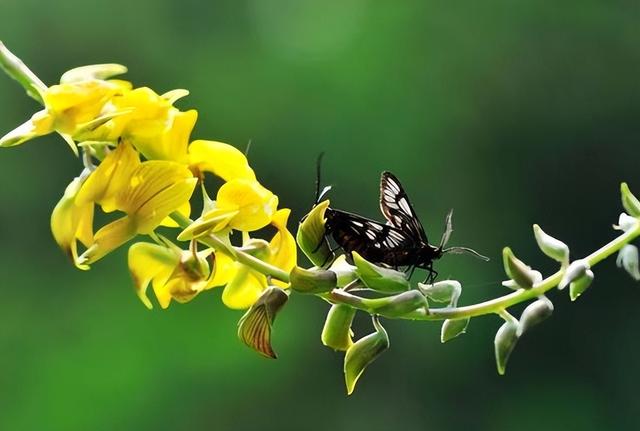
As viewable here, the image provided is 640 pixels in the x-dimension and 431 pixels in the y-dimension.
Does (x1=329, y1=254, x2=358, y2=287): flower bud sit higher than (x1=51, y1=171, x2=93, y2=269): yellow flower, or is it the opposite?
(x1=51, y1=171, x2=93, y2=269): yellow flower

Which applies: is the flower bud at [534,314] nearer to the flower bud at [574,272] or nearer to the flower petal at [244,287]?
the flower bud at [574,272]

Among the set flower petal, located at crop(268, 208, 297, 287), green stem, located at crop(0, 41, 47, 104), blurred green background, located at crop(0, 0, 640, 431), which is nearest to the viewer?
green stem, located at crop(0, 41, 47, 104)

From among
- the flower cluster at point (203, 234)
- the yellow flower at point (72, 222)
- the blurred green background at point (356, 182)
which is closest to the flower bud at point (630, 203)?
the flower cluster at point (203, 234)

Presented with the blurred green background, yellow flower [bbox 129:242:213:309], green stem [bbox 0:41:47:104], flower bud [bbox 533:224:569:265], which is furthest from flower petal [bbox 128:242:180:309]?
the blurred green background

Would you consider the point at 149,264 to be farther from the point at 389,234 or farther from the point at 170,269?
the point at 389,234

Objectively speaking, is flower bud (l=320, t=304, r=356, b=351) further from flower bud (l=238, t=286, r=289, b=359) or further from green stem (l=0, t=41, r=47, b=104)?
green stem (l=0, t=41, r=47, b=104)

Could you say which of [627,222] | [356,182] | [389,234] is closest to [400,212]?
[389,234]
